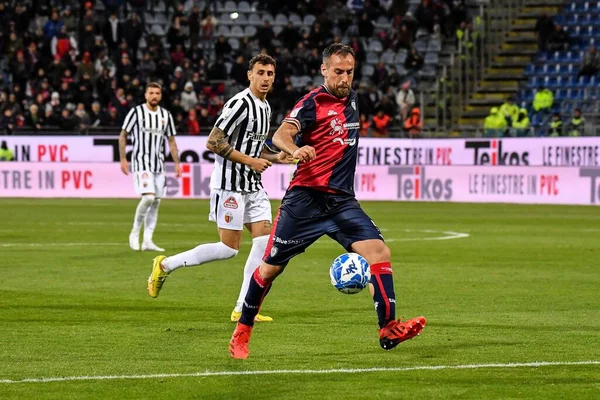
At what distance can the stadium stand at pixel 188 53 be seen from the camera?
36.8m

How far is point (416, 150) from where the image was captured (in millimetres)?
33906

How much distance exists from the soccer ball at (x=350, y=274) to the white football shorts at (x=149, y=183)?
9.86 m

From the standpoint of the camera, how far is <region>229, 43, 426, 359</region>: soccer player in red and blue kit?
847 cm

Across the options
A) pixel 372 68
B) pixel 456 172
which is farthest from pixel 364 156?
pixel 372 68

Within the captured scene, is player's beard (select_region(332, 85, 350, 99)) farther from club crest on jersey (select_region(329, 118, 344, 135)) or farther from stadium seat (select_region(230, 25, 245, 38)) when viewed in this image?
stadium seat (select_region(230, 25, 245, 38))

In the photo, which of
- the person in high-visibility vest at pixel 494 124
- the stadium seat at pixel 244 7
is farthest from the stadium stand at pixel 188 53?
the person in high-visibility vest at pixel 494 124

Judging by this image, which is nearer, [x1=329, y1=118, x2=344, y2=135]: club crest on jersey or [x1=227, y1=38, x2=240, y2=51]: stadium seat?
[x1=329, y1=118, x2=344, y2=135]: club crest on jersey

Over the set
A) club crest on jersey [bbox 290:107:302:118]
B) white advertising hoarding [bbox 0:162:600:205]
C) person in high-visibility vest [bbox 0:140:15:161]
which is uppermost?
club crest on jersey [bbox 290:107:302:118]

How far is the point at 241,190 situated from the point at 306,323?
1.36 m

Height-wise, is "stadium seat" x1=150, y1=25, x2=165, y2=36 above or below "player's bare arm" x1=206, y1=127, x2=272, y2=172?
above

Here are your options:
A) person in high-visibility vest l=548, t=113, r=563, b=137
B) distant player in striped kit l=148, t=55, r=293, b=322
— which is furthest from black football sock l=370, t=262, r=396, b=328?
person in high-visibility vest l=548, t=113, r=563, b=137

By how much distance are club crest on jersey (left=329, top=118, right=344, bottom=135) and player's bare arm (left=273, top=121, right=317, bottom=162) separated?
30cm

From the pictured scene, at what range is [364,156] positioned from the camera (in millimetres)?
34562

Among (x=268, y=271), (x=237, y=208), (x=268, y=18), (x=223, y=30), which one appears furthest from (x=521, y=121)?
(x=268, y=271)
